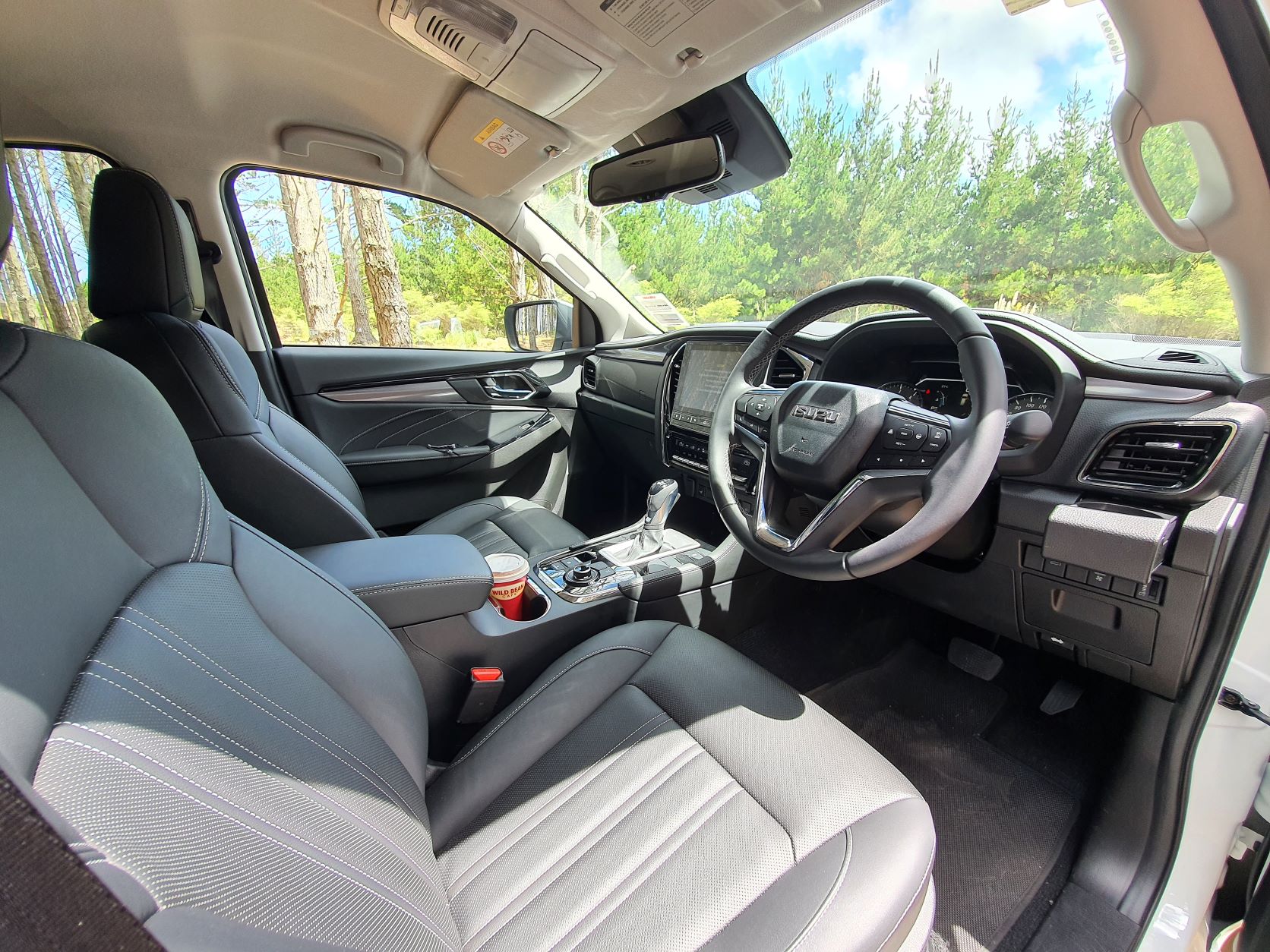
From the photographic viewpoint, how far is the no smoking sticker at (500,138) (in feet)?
5.78

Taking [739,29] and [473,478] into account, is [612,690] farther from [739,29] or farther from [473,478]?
[473,478]

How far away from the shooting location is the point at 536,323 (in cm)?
267

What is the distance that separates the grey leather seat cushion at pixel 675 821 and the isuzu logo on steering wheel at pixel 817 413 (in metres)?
0.48

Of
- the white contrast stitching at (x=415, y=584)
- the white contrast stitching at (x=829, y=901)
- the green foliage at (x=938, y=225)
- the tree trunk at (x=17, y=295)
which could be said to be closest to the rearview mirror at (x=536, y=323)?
the green foliage at (x=938, y=225)

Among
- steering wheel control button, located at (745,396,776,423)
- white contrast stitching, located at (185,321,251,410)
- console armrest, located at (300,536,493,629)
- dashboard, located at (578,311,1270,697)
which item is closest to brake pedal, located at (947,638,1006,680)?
dashboard, located at (578,311,1270,697)

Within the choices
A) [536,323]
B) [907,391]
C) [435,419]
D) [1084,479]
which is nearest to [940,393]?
[907,391]

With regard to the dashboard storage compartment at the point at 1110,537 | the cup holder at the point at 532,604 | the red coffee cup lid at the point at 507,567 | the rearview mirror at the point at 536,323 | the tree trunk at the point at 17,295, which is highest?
the tree trunk at the point at 17,295

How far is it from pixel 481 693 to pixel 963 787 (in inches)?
47.6

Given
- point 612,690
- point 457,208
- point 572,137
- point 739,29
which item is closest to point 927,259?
point 739,29

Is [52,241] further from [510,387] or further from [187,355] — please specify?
[510,387]

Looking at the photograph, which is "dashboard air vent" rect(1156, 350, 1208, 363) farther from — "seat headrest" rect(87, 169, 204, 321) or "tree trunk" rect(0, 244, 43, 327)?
"tree trunk" rect(0, 244, 43, 327)

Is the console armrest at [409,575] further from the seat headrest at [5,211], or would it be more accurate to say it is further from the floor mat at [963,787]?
the floor mat at [963,787]

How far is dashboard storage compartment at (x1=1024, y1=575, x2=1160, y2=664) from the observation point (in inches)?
44.0

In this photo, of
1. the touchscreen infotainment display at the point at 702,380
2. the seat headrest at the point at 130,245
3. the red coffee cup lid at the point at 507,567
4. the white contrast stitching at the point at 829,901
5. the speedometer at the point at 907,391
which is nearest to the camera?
the white contrast stitching at the point at 829,901
